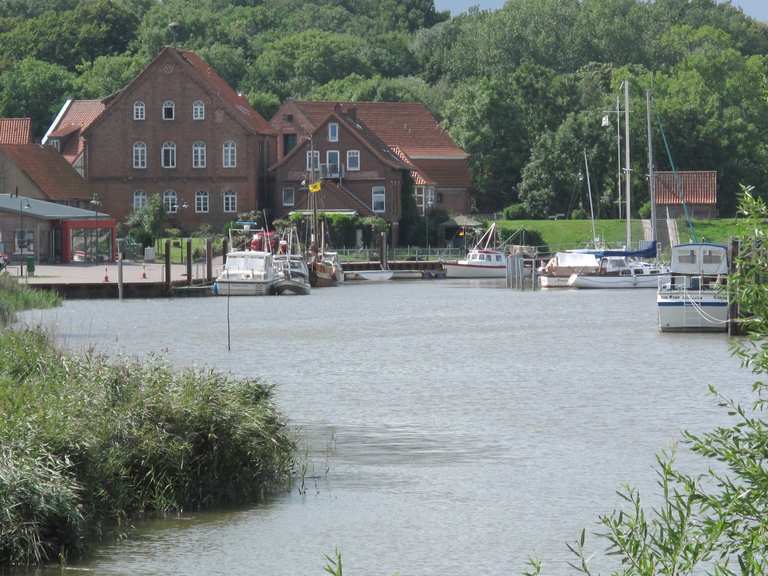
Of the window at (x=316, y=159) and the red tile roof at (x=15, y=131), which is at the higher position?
the red tile roof at (x=15, y=131)

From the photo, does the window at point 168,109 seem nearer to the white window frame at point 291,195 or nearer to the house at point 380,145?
the house at point 380,145

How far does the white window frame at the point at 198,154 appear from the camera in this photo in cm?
10456

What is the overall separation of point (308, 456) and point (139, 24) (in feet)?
455

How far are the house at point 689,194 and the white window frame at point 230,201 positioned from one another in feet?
89.5

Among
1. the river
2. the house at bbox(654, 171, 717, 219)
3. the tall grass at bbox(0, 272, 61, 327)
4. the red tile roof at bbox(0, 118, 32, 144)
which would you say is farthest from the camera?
the house at bbox(654, 171, 717, 219)

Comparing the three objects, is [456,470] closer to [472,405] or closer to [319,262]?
[472,405]

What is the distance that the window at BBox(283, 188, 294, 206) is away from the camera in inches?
4161

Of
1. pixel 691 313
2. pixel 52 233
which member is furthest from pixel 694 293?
pixel 52 233

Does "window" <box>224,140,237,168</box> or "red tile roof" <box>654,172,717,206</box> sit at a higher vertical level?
"window" <box>224,140,237,168</box>

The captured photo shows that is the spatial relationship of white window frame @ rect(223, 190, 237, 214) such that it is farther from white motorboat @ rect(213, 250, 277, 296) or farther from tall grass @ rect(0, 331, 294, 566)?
tall grass @ rect(0, 331, 294, 566)

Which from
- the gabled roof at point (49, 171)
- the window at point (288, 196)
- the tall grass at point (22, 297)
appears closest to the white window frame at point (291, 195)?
the window at point (288, 196)

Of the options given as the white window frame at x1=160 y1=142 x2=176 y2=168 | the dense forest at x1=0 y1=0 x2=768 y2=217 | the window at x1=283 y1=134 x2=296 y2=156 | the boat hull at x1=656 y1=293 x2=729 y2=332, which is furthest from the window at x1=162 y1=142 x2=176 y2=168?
the boat hull at x1=656 y1=293 x2=729 y2=332

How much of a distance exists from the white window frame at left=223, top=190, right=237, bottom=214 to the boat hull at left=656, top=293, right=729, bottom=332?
54904 mm

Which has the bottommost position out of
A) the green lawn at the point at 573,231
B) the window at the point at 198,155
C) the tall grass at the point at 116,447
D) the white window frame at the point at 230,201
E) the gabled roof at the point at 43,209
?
the tall grass at the point at 116,447
